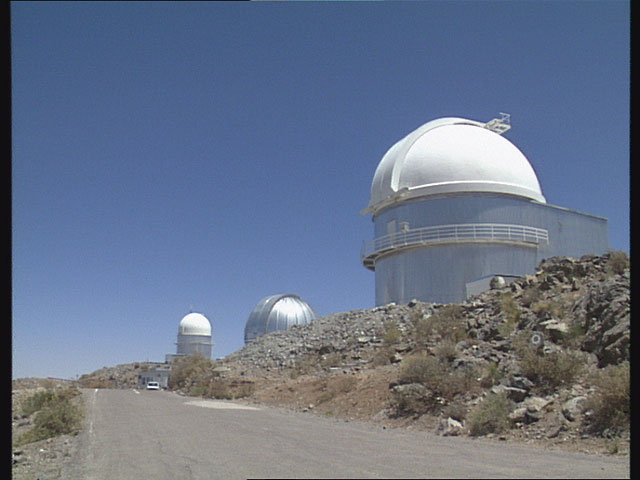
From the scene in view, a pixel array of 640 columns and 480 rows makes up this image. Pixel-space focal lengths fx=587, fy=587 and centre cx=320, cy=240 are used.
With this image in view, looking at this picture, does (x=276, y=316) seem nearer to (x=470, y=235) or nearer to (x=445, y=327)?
(x=470, y=235)

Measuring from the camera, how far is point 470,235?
89.6 ft

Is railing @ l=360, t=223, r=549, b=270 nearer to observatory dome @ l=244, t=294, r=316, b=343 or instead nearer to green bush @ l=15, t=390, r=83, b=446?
observatory dome @ l=244, t=294, r=316, b=343

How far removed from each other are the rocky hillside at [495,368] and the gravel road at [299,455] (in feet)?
3.46

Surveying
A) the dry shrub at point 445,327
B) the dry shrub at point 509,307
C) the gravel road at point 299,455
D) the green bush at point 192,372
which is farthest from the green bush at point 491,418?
the green bush at point 192,372

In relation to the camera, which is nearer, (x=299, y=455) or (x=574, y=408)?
(x=299, y=455)

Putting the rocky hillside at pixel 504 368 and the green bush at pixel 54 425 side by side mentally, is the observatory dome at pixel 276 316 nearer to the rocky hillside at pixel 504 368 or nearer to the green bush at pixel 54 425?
the rocky hillside at pixel 504 368

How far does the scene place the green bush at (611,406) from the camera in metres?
7.57

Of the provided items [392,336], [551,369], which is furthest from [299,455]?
Answer: [392,336]

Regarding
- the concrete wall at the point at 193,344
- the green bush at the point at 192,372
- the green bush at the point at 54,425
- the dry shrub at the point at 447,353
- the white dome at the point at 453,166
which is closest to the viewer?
the green bush at the point at 54,425

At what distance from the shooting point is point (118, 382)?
48.7 metres

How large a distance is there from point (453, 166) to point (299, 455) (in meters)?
24.0

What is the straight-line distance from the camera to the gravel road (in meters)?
4.77

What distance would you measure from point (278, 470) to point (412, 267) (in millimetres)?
24298
